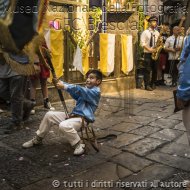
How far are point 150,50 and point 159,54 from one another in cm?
99

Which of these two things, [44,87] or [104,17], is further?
[104,17]

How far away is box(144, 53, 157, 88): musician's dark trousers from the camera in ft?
37.9

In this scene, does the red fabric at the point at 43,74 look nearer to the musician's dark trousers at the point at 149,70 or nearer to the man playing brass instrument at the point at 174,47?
the musician's dark trousers at the point at 149,70

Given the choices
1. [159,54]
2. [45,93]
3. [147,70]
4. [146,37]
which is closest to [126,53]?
[146,37]

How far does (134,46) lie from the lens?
1181 centimetres

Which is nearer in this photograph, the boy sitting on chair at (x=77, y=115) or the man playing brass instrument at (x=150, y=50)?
the boy sitting on chair at (x=77, y=115)

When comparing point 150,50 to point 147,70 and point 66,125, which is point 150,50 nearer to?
point 147,70

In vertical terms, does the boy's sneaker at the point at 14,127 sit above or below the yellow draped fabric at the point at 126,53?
below

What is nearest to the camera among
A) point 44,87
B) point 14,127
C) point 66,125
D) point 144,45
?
point 66,125

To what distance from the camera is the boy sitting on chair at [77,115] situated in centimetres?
491

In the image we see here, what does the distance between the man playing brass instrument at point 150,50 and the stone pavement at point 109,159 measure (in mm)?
4435

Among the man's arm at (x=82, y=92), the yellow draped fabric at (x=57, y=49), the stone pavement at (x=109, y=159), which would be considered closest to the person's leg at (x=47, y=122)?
the stone pavement at (x=109, y=159)

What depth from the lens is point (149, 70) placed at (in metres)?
11.6

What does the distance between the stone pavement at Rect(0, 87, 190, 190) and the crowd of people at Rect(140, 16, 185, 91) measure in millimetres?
4546
